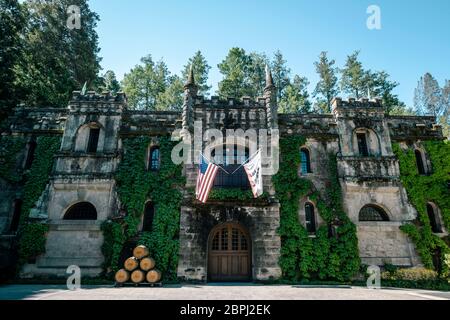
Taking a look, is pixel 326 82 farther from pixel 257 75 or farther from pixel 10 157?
pixel 10 157

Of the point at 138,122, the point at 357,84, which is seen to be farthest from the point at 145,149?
the point at 357,84

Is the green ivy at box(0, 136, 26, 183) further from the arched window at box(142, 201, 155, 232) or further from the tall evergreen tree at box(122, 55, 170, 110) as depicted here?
the tall evergreen tree at box(122, 55, 170, 110)

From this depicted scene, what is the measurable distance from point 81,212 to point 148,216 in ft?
12.6

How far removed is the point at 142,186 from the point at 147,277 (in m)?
5.07

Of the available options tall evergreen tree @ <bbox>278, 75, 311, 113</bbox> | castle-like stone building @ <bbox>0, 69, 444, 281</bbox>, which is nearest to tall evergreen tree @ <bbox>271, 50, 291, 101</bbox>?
tall evergreen tree @ <bbox>278, 75, 311, 113</bbox>

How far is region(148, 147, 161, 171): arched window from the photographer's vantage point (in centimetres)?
1662

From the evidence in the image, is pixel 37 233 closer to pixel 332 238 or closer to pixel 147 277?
pixel 147 277

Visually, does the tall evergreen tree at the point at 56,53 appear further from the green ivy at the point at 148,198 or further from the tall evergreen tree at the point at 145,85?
the green ivy at the point at 148,198

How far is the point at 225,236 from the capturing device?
14.9 m

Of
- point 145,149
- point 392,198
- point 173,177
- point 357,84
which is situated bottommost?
point 392,198

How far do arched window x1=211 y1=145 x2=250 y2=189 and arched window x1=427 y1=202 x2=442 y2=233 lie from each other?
1117cm

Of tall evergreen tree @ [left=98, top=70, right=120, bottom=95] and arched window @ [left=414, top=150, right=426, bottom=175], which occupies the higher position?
tall evergreen tree @ [left=98, top=70, right=120, bottom=95]

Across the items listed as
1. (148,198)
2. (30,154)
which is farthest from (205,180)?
(30,154)

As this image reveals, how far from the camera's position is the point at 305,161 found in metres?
17.2
